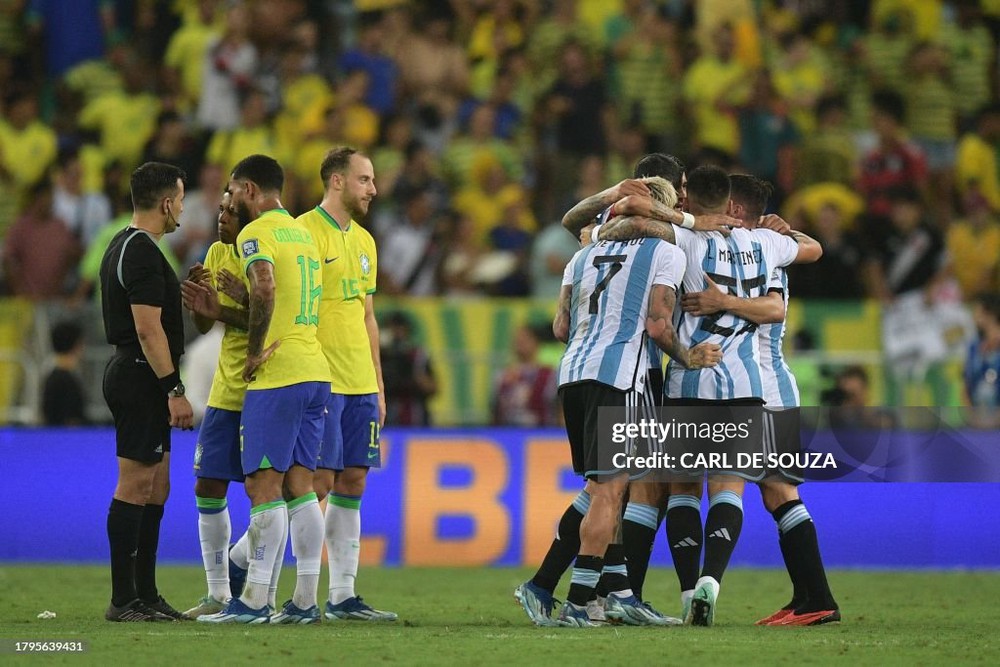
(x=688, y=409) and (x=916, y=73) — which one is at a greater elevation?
(x=916, y=73)

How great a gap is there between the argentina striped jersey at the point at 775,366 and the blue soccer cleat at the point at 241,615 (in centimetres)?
299

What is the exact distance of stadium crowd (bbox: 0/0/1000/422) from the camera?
1691 cm

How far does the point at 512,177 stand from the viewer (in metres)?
18.1

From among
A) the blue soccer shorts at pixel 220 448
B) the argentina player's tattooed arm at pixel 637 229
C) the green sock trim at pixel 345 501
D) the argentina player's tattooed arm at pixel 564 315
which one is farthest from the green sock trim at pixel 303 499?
the argentina player's tattooed arm at pixel 637 229

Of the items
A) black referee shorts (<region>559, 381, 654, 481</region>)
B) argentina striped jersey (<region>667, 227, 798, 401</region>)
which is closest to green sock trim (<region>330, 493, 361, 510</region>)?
black referee shorts (<region>559, 381, 654, 481</region>)

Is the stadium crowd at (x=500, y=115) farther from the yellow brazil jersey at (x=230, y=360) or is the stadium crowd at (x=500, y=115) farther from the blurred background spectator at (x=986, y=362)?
the yellow brazil jersey at (x=230, y=360)

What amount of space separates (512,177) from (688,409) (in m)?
9.36

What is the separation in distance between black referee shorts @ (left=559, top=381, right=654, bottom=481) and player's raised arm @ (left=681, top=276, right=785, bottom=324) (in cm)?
61

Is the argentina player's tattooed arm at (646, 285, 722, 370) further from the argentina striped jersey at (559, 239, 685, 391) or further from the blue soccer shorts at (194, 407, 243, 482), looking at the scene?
A: the blue soccer shorts at (194, 407, 243, 482)

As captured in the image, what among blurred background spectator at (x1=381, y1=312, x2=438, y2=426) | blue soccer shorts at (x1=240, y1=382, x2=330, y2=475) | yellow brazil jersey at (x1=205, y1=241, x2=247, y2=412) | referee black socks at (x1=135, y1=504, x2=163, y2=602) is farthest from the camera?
blurred background spectator at (x1=381, y1=312, x2=438, y2=426)

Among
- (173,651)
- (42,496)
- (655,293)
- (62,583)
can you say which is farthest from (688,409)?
(42,496)

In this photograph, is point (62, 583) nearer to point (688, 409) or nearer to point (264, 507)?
point (264, 507)

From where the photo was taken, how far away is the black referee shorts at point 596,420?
8633 millimetres
